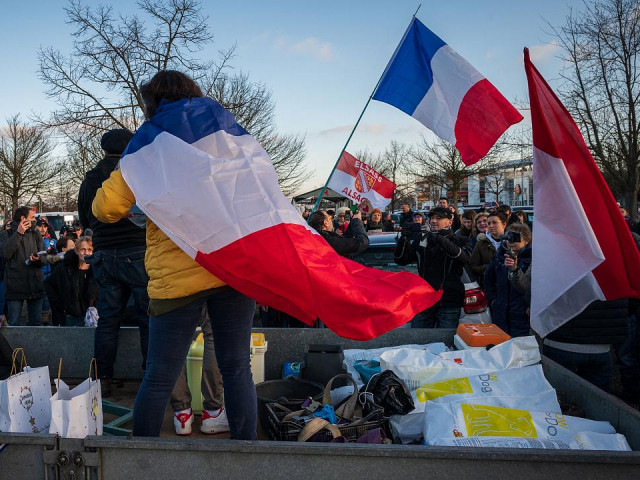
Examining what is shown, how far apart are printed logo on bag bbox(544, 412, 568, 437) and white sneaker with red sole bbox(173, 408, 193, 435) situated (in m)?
2.19

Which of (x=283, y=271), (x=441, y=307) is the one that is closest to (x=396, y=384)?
(x=283, y=271)

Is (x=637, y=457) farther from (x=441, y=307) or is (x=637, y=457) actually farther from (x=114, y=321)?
(x=441, y=307)

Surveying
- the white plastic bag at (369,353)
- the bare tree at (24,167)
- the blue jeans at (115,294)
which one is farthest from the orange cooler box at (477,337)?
the bare tree at (24,167)

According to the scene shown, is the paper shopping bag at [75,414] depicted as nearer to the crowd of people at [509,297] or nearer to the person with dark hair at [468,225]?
the crowd of people at [509,297]

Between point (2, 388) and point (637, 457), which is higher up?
point (2, 388)

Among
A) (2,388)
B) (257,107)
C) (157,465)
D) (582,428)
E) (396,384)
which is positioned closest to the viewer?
(157,465)

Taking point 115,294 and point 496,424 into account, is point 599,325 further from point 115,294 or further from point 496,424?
point 115,294

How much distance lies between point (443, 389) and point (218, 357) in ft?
5.47

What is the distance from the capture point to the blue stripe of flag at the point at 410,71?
18.4 feet

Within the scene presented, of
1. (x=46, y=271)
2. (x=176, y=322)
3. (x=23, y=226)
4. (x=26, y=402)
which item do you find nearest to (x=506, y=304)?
(x=176, y=322)

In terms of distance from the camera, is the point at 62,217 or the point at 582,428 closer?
the point at 582,428

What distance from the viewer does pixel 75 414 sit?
2676 mm

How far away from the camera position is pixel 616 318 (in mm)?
4180

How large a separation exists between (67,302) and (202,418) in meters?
3.41
